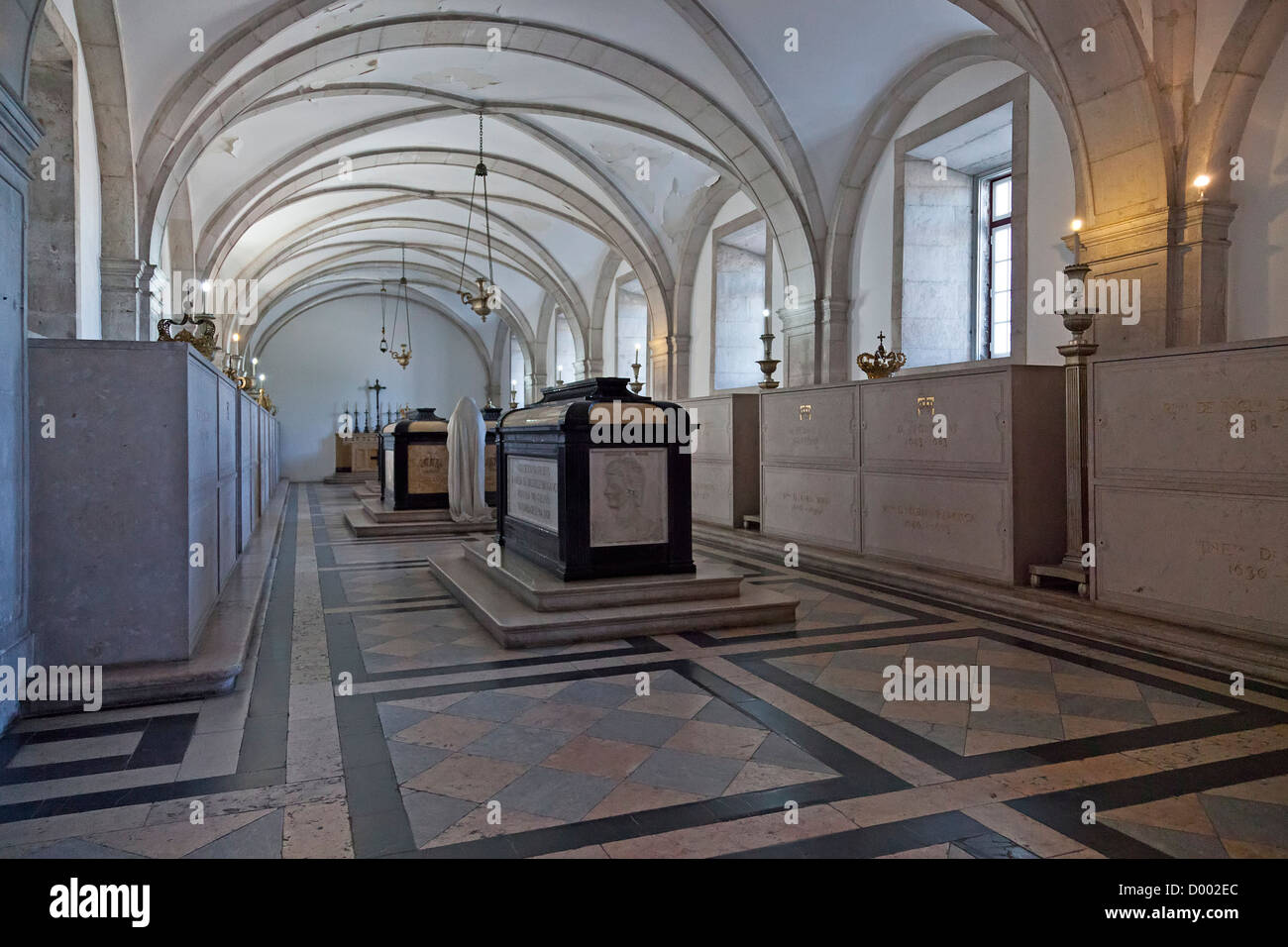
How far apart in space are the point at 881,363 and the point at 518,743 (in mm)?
6310

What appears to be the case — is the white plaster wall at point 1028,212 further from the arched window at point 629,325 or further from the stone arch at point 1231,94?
the arched window at point 629,325

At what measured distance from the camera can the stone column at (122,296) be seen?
7.68 meters

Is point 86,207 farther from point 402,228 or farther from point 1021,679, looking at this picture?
point 402,228

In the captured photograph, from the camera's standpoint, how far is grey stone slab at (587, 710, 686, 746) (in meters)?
2.95

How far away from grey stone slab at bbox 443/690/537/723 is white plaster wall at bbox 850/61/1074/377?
5.88 metres

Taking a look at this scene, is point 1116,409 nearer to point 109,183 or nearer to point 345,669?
point 345,669

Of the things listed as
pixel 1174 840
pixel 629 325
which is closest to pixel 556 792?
pixel 1174 840

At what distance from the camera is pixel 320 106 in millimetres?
10484

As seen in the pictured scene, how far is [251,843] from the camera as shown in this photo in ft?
7.11

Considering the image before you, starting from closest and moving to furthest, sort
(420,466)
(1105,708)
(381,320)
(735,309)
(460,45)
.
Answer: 1. (1105,708)
2. (460,45)
3. (420,466)
4. (735,309)
5. (381,320)

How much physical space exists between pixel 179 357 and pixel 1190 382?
4759mm

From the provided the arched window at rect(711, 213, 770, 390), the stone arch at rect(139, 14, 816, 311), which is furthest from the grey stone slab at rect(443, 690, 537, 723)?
the arched window at rect(711, 213, 770, 390)

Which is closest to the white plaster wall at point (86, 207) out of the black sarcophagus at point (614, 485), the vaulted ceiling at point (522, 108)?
the vaulted ceiling at point (522, 108)

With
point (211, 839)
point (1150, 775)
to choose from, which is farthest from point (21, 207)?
point (1150, 775)
